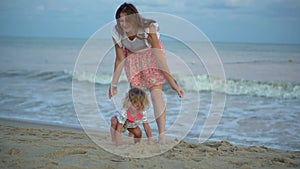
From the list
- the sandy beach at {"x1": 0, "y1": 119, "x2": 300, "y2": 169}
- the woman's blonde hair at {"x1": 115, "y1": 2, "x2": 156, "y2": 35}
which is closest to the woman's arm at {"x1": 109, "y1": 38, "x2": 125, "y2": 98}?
the woman's blonde hair at {"x1": 115, "y1": 2, "x2": 156, "y2": 35}

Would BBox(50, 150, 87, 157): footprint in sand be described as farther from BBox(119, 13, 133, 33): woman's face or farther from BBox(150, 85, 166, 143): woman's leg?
BBox(119, 13, 133, 33): woman's face

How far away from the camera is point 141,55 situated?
4.02 meters

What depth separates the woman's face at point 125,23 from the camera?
12.6 feet

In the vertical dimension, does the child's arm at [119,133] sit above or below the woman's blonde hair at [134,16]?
below

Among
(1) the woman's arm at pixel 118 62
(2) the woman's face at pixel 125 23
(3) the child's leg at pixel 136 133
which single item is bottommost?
(3) the child's leg at pixel 136 133

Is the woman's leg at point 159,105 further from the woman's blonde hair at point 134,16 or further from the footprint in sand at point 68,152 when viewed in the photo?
the footprint in sand at point 68,152

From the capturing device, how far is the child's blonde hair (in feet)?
12.6

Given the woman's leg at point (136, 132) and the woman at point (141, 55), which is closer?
the woman at point (141, 55)

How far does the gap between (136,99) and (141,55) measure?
18.9 inches

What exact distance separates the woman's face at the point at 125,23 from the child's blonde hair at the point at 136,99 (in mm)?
584

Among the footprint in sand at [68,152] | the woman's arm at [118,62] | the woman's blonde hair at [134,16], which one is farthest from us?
the woman's arm at [118,62]

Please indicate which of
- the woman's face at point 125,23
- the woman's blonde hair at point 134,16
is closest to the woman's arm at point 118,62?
the woman's face at point 125,23

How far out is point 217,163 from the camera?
133 inches

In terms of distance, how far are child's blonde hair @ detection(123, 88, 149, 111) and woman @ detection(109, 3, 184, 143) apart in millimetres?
219
